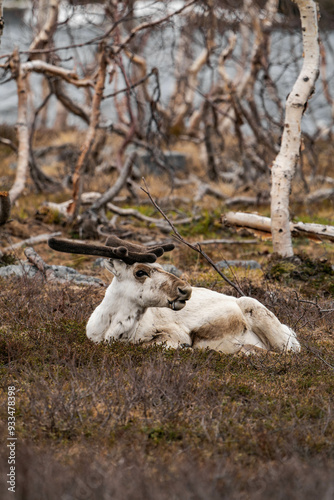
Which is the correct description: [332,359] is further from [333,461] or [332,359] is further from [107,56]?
[107,56]

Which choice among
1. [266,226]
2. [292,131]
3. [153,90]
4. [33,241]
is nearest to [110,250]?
[292,131]

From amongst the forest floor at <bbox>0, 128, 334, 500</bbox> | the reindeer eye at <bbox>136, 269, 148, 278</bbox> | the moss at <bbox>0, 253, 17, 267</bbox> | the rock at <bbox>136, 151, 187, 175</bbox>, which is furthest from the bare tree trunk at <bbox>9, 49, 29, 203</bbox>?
the rock at <bbox>136, 151, 187, 175</bbox>

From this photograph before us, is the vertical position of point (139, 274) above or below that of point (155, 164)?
above

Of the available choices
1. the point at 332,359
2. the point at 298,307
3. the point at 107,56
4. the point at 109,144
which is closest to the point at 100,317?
the point at 332,359

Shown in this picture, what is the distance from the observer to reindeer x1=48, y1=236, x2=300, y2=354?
485cm

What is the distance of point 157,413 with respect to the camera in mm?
4020

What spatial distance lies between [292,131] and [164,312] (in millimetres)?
4204

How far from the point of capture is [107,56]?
1045cm

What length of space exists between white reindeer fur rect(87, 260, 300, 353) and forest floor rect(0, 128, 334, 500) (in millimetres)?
165

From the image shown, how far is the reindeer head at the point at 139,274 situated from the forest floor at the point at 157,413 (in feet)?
1.54

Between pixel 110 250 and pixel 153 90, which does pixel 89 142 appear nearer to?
pixel 153 90

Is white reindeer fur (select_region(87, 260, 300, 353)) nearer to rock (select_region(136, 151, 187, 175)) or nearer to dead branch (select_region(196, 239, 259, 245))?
dead branch (select_region(196, 239, 259, 245))

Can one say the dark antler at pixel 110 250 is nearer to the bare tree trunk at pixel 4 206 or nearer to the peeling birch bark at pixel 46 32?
the bare tree trunk at pixel 4 206

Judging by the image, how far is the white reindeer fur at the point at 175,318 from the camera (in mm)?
4930
